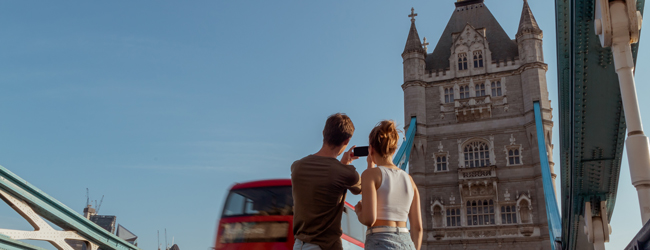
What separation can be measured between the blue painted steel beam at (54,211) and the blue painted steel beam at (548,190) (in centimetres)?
1750

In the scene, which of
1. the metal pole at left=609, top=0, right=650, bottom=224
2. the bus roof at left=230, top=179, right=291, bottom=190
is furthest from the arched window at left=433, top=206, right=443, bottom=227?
the metal pole at left=609, top=0, right=650, bottom=224

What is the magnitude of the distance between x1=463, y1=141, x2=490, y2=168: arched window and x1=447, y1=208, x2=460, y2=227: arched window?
8.46ft

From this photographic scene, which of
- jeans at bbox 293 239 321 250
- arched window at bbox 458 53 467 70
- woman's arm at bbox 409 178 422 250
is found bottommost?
jeans at bbox 293 239 321 250

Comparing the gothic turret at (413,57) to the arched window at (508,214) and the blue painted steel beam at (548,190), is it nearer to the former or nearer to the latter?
the blue painted steel beam at (548,190)

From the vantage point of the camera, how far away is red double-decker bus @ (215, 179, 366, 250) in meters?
8.38

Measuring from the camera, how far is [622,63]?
20.4 ft

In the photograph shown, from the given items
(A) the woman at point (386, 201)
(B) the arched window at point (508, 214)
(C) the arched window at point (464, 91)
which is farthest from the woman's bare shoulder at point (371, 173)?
(C) the arched window at point (464, 91)

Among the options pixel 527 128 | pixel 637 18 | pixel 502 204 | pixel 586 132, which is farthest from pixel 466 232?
pixel 637 18

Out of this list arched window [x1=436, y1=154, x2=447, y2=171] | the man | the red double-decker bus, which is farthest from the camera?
arched window [x1=436, y1=154, x2=447, y2=171]

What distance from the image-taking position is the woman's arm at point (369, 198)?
10.1 ft

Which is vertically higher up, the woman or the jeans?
the woman

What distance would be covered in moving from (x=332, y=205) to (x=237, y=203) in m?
5.97

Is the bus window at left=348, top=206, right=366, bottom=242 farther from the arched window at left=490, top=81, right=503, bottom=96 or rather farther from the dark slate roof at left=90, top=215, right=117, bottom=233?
the dark slate roof at left=90, top=215, right=117, bottom=233

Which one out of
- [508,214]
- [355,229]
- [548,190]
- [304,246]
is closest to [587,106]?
[355,229]
